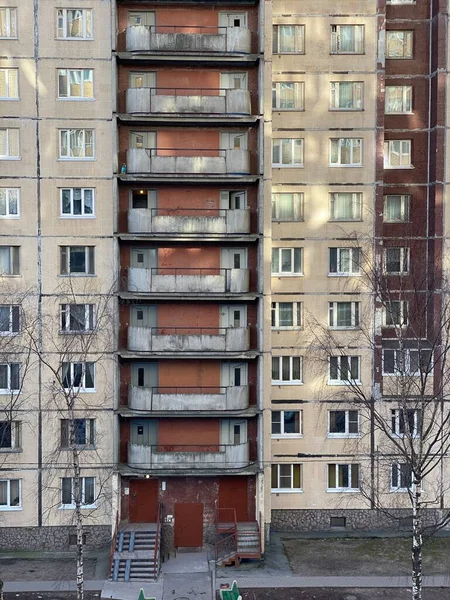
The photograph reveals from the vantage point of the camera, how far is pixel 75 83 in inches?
1089

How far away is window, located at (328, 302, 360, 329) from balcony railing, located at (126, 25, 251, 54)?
505 inches

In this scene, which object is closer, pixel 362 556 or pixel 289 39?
pixel 362 556

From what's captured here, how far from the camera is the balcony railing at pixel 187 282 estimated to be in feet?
91.9

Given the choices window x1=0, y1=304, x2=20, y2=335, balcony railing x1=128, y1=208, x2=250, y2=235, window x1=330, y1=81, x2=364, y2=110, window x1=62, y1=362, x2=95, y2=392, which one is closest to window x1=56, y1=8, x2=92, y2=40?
balcony railing x1=128, y1=208, x2=250, y2=235

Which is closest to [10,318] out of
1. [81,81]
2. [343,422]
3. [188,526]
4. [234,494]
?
[81,81]

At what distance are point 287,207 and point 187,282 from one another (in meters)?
6.85

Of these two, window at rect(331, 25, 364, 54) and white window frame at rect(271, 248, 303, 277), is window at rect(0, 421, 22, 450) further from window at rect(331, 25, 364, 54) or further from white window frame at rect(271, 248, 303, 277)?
window at rect(331, 25, 364, 54)

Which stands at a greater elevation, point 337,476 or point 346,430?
point 346,430

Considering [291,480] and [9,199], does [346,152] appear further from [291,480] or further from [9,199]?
[291,480]

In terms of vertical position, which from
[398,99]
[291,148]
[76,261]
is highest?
[398,99]

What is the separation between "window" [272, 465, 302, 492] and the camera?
30734mm

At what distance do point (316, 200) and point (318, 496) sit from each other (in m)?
14.7

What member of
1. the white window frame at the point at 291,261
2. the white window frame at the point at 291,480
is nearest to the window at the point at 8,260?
the white window frame at the point at 291,261

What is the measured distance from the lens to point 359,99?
30.7 m
